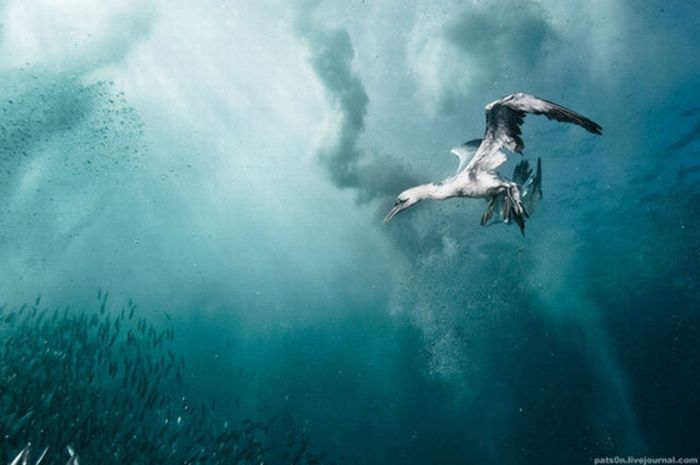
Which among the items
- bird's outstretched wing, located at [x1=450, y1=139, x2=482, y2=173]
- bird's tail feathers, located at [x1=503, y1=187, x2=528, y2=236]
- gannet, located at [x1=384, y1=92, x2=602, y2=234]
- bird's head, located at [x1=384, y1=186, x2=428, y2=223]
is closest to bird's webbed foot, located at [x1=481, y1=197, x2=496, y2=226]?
gannet, located at [x1=384, y1=92, x2=602, y2=234]

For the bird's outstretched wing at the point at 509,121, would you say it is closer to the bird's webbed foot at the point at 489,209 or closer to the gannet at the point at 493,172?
the gannet at the point at 493,172

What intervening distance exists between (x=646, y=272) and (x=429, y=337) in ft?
A: 98.6

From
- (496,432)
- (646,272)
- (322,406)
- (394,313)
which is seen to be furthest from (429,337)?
(646,272)

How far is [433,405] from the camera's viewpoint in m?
65.4

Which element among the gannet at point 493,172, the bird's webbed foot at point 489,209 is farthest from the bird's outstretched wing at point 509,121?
the bird's webbed foot at point 489,209

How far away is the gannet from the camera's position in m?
4.27

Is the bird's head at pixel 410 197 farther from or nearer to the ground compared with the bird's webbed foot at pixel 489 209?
nearer to the ground

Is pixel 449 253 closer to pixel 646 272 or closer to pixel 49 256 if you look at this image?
pixel 646 272

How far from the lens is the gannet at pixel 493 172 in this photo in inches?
168

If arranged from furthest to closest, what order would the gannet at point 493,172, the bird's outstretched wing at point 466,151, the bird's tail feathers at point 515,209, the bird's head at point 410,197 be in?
the bird's outstretched wing at point 466,151, the bird's tail feathers at point 515,209, the bird's head at point 410,197, the gannet at point 493,172

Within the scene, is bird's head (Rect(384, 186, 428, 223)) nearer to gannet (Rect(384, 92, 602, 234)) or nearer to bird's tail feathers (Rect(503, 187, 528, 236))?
gannet (Rect(384, 92, 602, 234))

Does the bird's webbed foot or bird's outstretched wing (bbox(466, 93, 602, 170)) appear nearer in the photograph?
bird's outstretched wing (bbox(466, 93, 602, 170))

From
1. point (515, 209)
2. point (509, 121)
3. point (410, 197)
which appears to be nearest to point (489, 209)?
point (515, 209)

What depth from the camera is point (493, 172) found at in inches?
189
